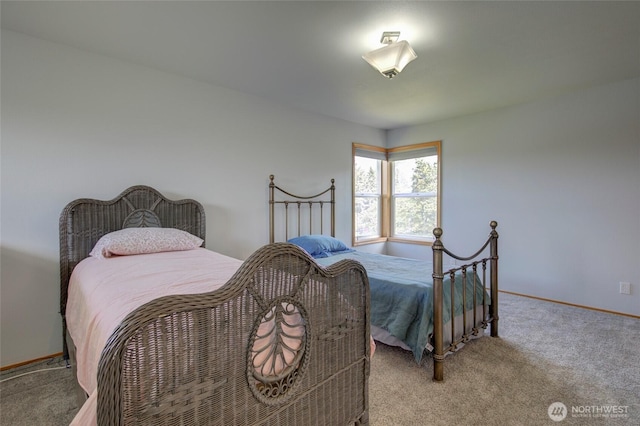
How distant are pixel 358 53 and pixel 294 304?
7.13 feet

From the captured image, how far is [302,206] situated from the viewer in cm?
413

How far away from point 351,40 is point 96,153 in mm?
2259

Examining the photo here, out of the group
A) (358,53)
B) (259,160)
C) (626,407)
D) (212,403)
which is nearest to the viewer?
(212,403)

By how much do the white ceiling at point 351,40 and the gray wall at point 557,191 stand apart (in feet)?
1.32

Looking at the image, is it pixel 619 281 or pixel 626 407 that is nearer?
pixel 626 407

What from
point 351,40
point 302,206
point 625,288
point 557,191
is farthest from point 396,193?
point 351,40

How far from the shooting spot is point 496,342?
2.62 metres

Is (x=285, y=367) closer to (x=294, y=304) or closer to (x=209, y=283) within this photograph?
(x=294, y=304)

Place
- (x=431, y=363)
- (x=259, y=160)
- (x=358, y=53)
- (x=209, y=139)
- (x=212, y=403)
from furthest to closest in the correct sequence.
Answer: (x=259, y=160) → (x=209, y=139) → (x=358, y=53) → (x=431, y=363) → (x=212, y=403)

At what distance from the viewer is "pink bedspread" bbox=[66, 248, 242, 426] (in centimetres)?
112

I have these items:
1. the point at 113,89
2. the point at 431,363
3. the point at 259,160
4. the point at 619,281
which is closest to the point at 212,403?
the point at 431,363

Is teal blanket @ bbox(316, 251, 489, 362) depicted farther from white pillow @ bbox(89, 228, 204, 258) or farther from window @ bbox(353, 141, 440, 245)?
window @ bbox(353, 141, 440, 245)

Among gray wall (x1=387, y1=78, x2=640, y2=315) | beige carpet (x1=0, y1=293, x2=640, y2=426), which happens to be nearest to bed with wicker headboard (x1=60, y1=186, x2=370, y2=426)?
beige carpet (x1=0, y1=293, x2=640, y2=426)

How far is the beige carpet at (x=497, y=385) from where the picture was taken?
1.73 m
